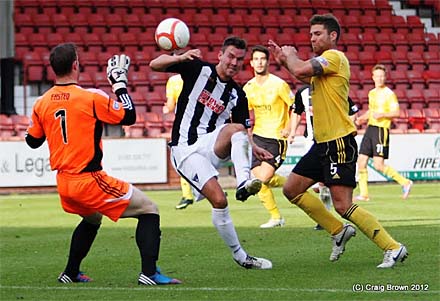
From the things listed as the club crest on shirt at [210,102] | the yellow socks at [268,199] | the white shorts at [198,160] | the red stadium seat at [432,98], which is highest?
the club crest on shirt at [210,102]

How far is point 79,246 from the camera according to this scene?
8367mm

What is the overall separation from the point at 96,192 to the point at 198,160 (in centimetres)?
137

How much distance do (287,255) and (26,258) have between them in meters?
2.71

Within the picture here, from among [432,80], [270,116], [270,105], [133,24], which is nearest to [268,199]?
[270,116]

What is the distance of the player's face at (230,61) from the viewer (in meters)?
8.96

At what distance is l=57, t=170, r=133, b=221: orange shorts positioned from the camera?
786 cm

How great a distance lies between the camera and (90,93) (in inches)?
311

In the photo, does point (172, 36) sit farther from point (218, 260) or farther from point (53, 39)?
point (53, 39)

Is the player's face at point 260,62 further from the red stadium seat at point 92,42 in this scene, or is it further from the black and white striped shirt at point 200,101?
the red stadium seat at point 92,42

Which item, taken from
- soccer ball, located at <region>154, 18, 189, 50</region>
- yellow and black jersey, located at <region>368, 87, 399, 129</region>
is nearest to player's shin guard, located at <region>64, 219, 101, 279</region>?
soccer ball, located at <region>154, 18, 189, 50</region>

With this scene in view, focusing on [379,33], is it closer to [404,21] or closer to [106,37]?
[404,21]

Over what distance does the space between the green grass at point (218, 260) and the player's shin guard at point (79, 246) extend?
191 mm

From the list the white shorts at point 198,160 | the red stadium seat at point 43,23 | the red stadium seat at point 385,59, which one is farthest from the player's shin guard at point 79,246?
the red stadium seat at point 385,59

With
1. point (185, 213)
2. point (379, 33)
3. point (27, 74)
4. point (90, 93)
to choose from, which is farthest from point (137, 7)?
point (90, 93)
